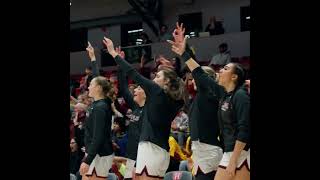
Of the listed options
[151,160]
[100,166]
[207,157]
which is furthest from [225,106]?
[100,166]

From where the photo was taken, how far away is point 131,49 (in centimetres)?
1338

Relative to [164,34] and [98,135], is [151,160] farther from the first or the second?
[164,34]

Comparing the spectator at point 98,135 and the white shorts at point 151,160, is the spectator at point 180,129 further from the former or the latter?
the white shorts at point 151,160

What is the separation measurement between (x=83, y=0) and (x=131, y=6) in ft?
5.58

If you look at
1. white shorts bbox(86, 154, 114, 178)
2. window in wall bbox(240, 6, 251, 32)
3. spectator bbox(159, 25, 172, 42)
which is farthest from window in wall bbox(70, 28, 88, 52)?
white shorts bbox(86, 154, 114, 178)

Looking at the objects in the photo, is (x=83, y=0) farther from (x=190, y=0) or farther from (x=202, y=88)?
(x=202, y=88)

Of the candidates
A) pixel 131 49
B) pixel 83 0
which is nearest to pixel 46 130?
pixel 131 49

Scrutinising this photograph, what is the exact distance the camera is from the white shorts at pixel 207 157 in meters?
5.17

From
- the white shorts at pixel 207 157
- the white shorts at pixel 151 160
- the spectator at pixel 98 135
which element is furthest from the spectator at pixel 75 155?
the white shorts at pixel 207 157

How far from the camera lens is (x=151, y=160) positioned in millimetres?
5660

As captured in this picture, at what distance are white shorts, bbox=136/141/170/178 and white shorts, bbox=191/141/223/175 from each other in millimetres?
546

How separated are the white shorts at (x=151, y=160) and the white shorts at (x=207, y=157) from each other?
546mm

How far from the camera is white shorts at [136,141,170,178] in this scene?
18.6ft

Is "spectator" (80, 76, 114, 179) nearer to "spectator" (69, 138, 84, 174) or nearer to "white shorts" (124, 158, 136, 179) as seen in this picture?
"white shorts" (124, 158, 136, 179)
